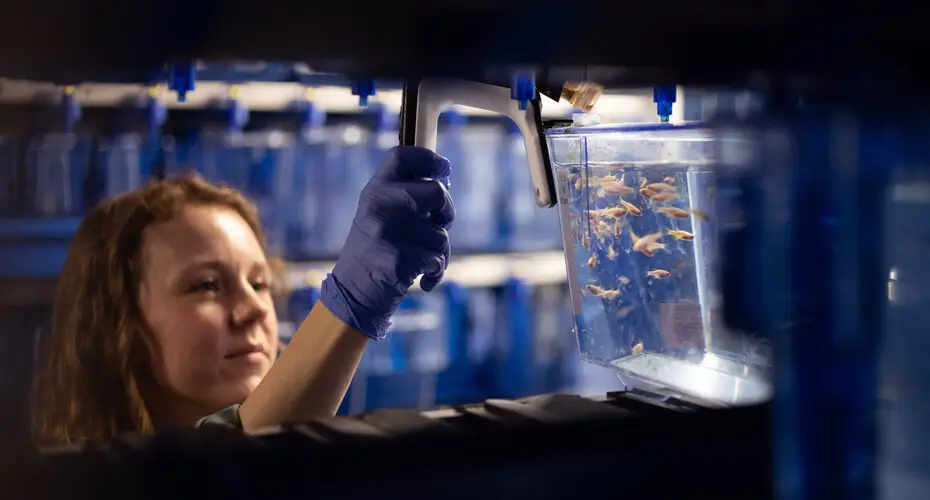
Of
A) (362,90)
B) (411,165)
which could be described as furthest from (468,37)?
(411,165)

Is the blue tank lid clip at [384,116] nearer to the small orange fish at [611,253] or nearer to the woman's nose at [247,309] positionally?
the woman's nose at [247,309]

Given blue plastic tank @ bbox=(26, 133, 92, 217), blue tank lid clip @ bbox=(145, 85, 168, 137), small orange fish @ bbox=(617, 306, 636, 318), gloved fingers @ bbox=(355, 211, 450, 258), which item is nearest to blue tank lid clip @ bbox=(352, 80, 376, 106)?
gloved fingers @ bbox=(355, 211, 450, 258)

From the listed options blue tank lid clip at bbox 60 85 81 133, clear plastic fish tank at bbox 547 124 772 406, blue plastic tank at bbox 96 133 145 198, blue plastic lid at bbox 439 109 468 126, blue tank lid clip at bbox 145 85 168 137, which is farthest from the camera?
blue plastic lid at bbox 439 109 468 126

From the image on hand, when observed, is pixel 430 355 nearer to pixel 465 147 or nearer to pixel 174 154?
pixel 465 147

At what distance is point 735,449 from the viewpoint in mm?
500

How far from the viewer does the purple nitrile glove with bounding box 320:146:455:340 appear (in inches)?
41.7

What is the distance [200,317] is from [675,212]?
2.82 feet

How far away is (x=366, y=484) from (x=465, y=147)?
9.68ft

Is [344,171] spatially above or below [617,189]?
above

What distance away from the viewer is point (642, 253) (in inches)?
42.3

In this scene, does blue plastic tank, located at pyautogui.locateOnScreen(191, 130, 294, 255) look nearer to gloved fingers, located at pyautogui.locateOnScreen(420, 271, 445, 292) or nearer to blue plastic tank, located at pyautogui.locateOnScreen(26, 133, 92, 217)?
blue plastic tank, located at pyautogui.locateOnScreen(26, 133, 92, 217)

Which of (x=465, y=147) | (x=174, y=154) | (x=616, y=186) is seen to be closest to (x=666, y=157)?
(x=616, y=186)

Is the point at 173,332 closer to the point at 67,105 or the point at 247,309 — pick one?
the point at 247,309

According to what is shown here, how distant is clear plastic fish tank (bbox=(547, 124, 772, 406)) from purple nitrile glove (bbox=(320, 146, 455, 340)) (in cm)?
17
